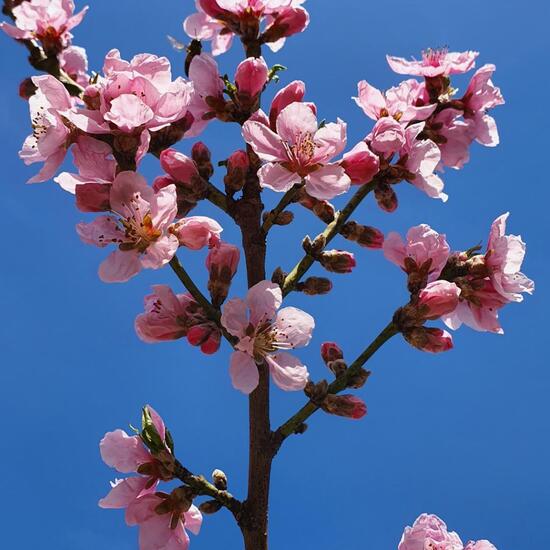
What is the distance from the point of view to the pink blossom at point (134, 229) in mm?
→ 2115

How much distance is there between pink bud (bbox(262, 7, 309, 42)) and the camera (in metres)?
2.54

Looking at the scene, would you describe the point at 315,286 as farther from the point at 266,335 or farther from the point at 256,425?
the point at 256,425

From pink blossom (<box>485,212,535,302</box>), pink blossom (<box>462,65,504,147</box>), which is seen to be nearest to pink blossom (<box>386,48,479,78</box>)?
pink blossom (<box>462,65,504,147</box>)

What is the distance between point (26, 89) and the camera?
2.89m

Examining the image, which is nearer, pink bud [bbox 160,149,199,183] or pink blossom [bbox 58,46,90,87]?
pink bud [bbox 160,149,199,183]

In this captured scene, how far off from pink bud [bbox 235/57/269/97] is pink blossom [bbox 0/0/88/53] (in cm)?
91

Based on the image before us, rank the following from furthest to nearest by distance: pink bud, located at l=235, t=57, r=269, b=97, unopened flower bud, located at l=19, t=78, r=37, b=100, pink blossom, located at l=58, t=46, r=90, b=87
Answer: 1. pink blossom, located at l=58, t=46, r=90, b=87
2. unopened flower bud, located at l=19, t=78, r=37, b=100
3. pink bud, located at l=235, t=57, r=269, b=97

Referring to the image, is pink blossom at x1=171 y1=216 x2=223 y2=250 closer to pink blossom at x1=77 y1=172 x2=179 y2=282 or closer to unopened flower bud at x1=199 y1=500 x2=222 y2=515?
pink blossom at x1=77 y1=172 x2=179 y2=282

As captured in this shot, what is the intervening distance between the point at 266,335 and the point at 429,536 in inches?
34.5

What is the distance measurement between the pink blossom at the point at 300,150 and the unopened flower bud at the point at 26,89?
110cm

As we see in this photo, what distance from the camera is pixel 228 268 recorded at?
7.35ft

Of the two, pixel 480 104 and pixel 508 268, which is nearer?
pixel 508 268

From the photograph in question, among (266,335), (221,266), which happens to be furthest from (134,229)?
(266,335)

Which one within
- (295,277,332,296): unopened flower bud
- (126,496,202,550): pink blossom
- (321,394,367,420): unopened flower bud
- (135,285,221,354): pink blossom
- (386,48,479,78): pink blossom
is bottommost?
(126,496,202,550): pink blossom
